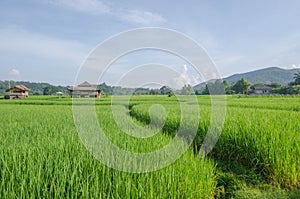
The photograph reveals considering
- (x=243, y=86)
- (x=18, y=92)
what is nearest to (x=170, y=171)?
(x=18, y=92)

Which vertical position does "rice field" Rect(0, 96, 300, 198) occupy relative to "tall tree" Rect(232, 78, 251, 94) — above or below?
below

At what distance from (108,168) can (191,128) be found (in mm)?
4006

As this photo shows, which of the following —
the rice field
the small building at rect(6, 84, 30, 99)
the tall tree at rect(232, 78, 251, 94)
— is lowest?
the rice field

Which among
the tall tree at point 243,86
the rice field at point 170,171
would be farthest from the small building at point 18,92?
the tall tree at point 243,86

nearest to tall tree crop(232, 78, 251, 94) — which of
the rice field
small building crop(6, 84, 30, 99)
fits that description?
small building crop(6, 84, 30, 99)

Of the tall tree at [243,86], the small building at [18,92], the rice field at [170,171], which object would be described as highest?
the tall tree at [243,86]

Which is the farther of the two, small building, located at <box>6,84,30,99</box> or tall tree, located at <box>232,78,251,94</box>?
tall tree, located at <box>232,78,251,94</box>

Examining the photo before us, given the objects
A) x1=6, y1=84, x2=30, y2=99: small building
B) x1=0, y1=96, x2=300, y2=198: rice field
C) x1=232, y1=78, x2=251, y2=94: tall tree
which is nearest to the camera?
x1=0, y1=96, x2=300, y2=198: rice field

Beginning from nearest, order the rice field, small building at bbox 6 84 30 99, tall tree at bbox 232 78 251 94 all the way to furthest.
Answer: the rice field < small building at bbox 6 84 30 99 < tall tree at bbox 232 78 251 94

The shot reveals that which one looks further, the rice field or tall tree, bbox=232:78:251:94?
tall tree, bbox=232:78:251:94

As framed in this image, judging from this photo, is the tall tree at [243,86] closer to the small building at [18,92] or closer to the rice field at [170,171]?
the small building at [18,92]

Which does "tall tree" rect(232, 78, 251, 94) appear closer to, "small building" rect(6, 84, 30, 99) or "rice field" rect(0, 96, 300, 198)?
"small building" rect(6, 84, 30, 99)

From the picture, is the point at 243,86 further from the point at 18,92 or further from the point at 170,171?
the point at 170,171

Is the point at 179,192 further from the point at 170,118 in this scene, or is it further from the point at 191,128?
the point at 170,118
